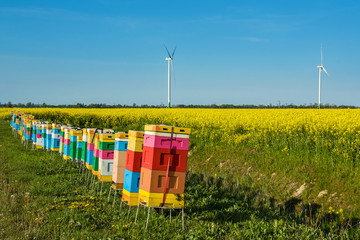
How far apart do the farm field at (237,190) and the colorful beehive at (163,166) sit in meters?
0.60

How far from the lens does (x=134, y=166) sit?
8047mm

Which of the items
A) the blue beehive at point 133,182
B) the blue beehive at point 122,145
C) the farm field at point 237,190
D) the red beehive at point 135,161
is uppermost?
the blue beehive at point 122,145

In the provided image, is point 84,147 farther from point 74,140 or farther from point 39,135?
point 39,135

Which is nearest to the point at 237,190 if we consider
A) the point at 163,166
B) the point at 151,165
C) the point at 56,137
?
the point at 163,166

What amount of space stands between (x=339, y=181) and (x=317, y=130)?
4801 mm

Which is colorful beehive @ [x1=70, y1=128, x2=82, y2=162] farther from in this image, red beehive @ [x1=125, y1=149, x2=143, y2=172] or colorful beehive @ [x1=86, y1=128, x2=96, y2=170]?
red beehive @ [x1=125, y1=149, x2=143, y2=172]

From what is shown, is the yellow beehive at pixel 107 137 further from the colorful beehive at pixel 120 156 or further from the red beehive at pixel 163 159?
the red beehive at pixel 163 159

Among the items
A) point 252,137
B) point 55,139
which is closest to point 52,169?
point 55,139

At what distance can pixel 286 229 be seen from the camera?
712cm

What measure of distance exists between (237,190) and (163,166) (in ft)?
20.9

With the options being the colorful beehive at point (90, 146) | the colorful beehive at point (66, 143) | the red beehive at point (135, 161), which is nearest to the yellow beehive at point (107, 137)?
the colorful beehive at point (90, 146)

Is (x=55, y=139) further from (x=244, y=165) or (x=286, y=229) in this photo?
(x=286, y=229)

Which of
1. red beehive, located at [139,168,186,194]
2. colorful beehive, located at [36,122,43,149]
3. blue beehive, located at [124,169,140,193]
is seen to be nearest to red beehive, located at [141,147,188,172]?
red beehive, located at [139,168,186,194]

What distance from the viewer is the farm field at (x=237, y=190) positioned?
7.47m
